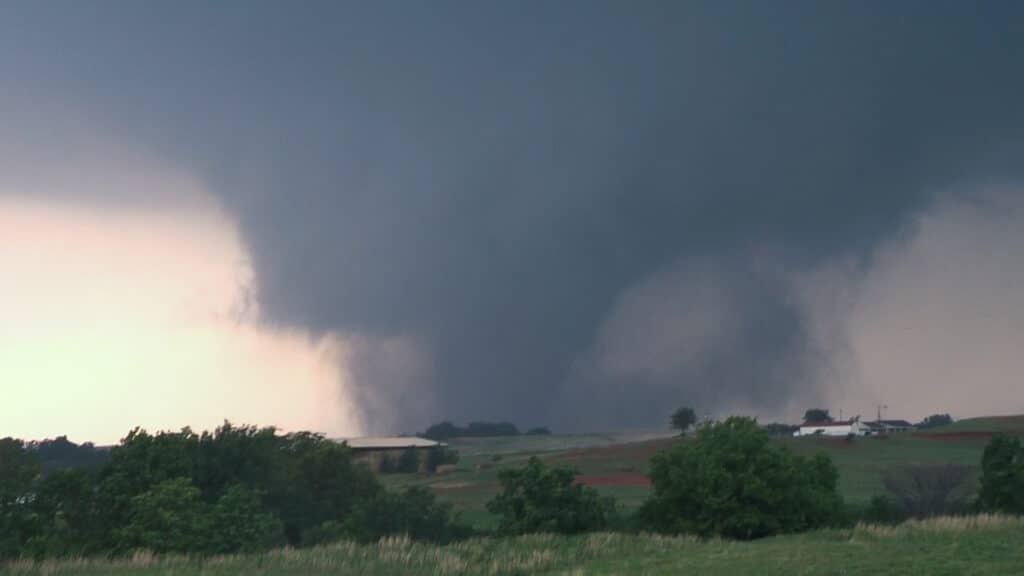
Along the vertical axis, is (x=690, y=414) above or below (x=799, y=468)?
above

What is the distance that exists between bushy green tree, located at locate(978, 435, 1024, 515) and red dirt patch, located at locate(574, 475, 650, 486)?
2227 inches

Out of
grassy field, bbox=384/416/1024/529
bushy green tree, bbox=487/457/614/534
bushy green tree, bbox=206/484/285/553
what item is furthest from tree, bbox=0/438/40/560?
grassy field, bbox=384/416/1024/529

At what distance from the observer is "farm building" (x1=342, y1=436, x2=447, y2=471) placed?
160500 mm

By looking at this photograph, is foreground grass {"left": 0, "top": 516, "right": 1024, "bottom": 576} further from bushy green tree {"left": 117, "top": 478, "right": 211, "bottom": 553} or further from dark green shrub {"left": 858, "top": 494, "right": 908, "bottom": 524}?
dark green shrub {"left": 858, "top": 494, "right": 908, "bottom": 524}

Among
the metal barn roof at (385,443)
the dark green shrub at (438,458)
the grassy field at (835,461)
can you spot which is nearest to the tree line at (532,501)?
the grassy field at (835,461)

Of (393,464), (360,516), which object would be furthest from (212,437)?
(393,464)

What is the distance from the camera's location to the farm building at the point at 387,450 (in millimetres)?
160500

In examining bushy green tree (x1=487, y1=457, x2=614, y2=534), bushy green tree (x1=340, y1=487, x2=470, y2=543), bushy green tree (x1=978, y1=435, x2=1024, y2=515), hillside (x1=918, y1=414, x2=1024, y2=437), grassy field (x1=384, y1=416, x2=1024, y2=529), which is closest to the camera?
bushy green tree (x1=487, y1=457, x2=614, y2=534)

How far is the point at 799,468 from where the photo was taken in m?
56.2

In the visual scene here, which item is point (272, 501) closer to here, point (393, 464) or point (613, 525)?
point (613, 525)

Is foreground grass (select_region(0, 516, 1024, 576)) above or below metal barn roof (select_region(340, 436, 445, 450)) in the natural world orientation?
below

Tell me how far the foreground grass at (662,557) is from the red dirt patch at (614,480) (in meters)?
68.4

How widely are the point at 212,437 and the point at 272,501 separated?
6.79 m

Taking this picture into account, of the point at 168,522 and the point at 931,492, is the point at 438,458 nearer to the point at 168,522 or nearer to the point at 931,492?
the point at 931,492
